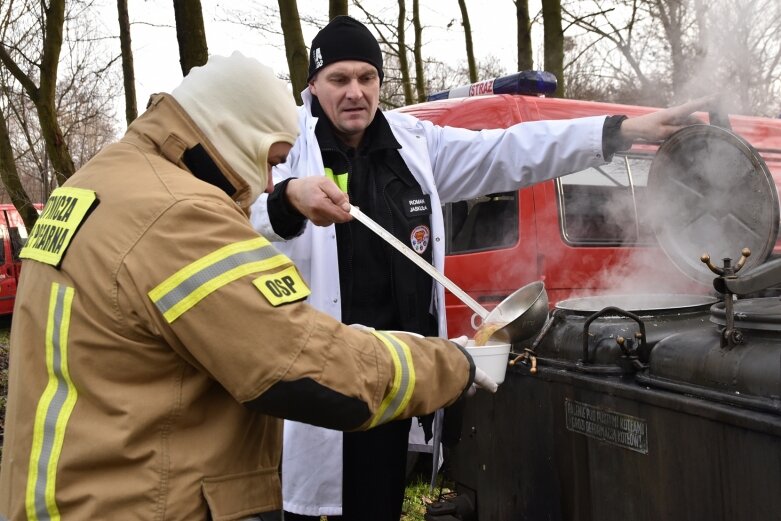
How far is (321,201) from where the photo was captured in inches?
89.6

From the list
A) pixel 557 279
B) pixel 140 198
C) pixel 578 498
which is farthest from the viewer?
pixel 557 279

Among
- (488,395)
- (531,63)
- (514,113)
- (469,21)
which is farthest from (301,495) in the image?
(469,21)

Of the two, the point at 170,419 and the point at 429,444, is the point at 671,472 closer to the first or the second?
the point at 429,444

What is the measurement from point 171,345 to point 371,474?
132 cm

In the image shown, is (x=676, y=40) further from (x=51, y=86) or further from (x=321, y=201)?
(x=51, y=86)

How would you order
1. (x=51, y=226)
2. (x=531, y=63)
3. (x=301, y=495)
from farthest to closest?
(x=531, y=63) → (x=301, y=495) → (x=51, y=226)

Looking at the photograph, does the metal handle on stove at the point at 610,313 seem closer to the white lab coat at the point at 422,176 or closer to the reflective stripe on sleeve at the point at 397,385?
the white lab coat at the point at 422,176

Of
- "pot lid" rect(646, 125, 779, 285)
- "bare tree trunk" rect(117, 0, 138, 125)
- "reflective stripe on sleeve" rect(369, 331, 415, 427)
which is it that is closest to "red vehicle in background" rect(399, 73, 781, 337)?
"pot lid" rect(646, 125, 779, 285)

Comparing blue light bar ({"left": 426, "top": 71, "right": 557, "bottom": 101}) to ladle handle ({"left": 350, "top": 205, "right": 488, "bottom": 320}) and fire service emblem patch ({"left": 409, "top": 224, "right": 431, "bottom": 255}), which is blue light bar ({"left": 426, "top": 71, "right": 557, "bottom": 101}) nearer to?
fire service emblem patch ({"left": 409, "top": 224, "right": 431, "bottom": 255})

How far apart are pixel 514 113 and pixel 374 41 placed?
78.3 inches

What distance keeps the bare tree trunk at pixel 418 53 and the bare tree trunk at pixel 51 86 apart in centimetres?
719

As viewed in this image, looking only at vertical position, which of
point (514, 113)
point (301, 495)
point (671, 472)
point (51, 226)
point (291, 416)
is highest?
point (514, 113)

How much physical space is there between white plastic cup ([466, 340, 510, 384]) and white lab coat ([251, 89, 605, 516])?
62 cm

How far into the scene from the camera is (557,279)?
14.4ft
